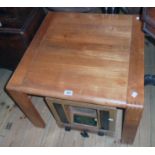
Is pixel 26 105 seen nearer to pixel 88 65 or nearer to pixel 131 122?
pixel 88 65

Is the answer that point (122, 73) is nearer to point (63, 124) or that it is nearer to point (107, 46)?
point (107, 46)

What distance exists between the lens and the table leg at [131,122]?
78 cm

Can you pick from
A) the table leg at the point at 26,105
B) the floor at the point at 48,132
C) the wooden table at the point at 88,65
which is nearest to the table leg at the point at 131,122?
the wooden table at the point at 88,65

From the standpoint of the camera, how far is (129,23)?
1106 mm

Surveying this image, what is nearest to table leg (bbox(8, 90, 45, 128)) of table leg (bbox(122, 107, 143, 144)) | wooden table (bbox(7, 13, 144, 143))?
wooden table (bbox(7, 13, 144, 143))

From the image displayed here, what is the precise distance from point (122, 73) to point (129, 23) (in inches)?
15.4

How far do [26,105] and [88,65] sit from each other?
1.32ft

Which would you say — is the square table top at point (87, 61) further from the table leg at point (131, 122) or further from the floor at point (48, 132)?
the floor at point (48, 132)

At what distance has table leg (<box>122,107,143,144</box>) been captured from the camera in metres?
0.78

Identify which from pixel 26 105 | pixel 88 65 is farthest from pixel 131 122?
pixel 26 105

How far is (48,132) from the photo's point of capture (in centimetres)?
126

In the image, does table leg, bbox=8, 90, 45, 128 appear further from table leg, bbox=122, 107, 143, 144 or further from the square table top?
table leg, bbox=122, 107, 143, 144

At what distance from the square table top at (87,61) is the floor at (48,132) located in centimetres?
49
